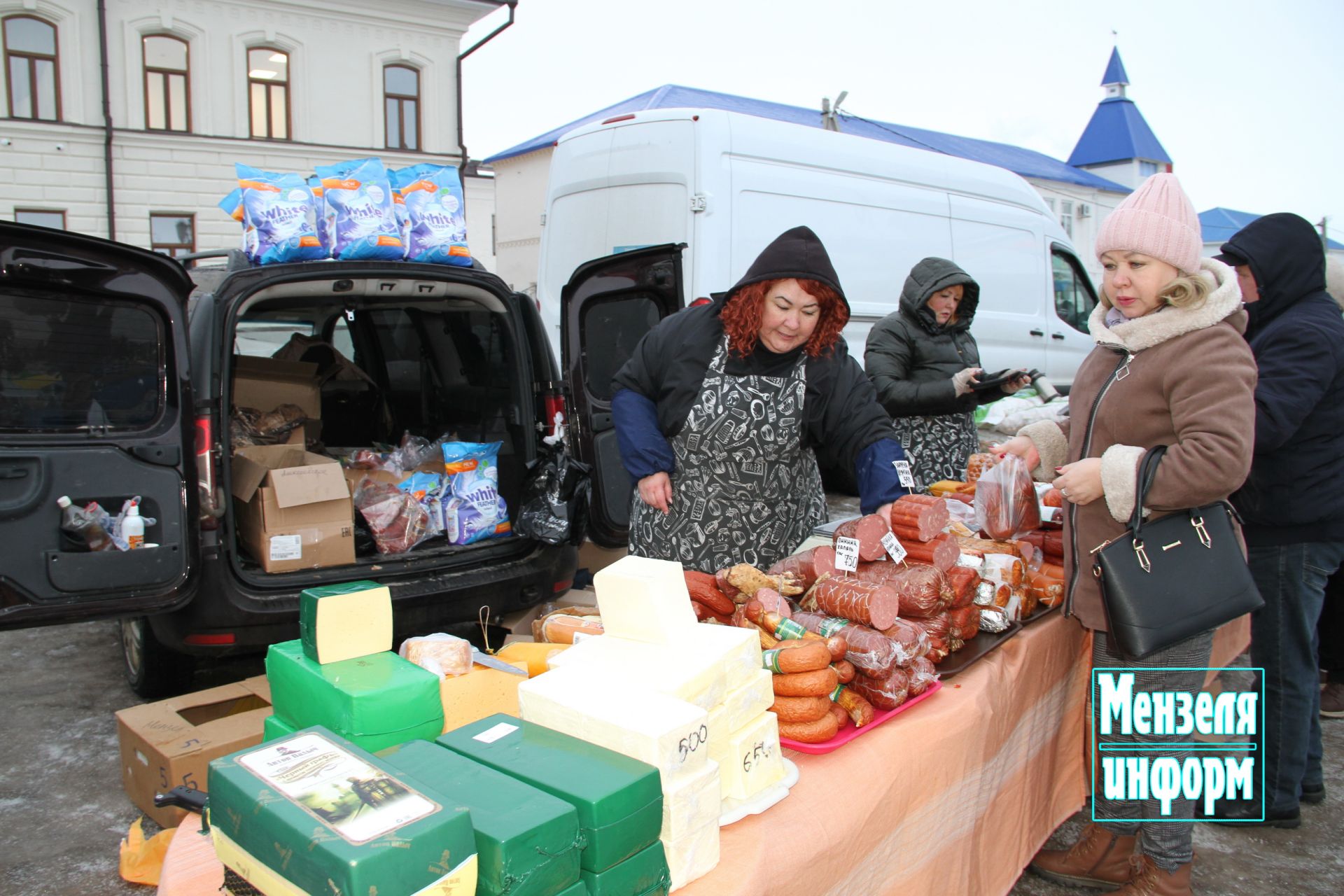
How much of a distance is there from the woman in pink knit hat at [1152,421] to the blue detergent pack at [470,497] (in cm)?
240

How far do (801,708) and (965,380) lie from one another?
2442 mm

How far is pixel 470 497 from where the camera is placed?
12.9ft

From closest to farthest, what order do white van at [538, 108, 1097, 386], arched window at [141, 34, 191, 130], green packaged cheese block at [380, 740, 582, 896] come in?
green packaged cheese block at [380, 740, 582, 896] → white van at [538, 108, 1097, 386] → arched window at [141, 34, 191, 130]

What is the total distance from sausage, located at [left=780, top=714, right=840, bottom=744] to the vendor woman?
869 millimetres

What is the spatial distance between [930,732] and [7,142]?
20.7 metres

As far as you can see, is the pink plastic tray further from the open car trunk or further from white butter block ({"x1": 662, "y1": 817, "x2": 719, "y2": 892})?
the open car trunk

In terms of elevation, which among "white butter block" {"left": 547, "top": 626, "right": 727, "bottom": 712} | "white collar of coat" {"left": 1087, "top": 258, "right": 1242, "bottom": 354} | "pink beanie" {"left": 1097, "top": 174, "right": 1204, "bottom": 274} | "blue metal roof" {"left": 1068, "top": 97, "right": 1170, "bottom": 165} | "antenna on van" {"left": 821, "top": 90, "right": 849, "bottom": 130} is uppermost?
"blue metal roof" {"left": 1068, "top": 97, "right": 1170, "bottom": 165}

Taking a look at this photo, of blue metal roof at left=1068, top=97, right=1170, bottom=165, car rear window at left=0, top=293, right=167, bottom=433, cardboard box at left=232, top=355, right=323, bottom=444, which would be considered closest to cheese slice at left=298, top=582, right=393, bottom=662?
car rear window at left=0, top=293, right=167, bottom=433

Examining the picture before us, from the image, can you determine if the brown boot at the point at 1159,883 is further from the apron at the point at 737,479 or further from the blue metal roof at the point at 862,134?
the blue metal roof at the point at 862,134

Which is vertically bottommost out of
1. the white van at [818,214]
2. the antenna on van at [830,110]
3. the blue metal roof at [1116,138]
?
the white van at [818,214]

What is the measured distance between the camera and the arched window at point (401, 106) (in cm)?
2016

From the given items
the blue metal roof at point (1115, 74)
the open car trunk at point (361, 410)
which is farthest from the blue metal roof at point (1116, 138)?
the open car trunk at point (361, 410)

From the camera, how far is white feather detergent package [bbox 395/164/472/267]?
356cm

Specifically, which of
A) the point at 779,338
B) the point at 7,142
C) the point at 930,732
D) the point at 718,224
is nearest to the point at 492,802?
the point at 930,732
